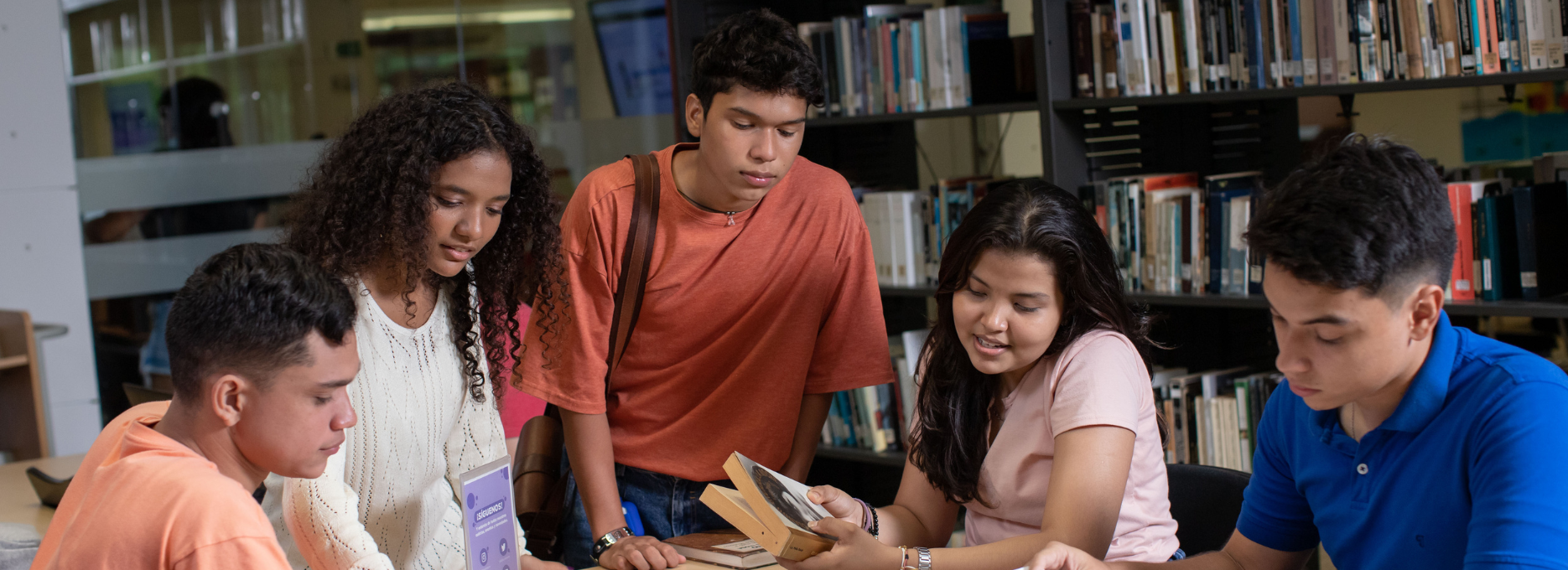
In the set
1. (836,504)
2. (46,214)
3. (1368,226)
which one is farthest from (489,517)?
(46,214)

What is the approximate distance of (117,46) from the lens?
4809mm

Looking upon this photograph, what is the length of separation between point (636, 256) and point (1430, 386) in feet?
3.89

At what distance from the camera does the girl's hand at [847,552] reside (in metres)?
1.46

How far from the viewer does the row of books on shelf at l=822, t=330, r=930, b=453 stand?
3.16 metres

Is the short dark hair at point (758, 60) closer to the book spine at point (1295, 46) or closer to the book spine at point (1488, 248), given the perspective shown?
the book spine at point (1295, 46)

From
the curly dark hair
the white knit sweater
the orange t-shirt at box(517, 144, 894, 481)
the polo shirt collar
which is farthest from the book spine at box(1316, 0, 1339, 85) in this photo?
the white knit sweater

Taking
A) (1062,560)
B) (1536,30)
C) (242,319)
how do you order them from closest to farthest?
(242,319), (1062,560), (1536,30)

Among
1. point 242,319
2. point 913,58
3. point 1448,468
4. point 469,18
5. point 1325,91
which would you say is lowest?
point 1448,468

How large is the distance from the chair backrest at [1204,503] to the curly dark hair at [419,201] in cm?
104

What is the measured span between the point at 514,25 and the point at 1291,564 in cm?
448

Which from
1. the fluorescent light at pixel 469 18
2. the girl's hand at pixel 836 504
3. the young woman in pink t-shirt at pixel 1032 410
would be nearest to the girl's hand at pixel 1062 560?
the young woman in pink t-shirt at pixel 1032 410

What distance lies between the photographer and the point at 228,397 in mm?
1177

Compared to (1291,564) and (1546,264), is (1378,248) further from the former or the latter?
(1546,264)

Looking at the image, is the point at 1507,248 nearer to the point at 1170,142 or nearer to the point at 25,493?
the point at 1170,142
